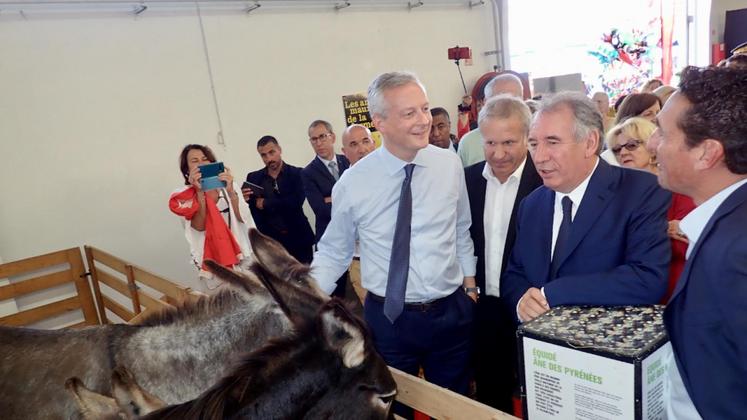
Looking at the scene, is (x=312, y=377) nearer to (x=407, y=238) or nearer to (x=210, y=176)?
(x=407, y=238)

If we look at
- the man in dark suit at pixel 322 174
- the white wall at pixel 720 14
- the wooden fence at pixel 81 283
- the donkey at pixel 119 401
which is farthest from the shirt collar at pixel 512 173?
the white wall at pixel 720 14

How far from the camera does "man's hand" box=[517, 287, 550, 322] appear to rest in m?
1.52

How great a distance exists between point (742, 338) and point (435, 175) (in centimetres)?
140

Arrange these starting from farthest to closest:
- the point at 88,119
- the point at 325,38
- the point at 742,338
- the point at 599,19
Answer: the point at 599,19, the point at 325,38, the point at 88,119, the point at 742,338

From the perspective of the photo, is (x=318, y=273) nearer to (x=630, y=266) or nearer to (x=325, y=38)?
(x=630, y=266)

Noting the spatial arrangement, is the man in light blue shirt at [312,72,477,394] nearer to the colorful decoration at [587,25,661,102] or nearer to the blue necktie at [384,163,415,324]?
the blue necktie at [384,163,415,324]

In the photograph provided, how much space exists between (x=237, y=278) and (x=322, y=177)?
3.32 metres

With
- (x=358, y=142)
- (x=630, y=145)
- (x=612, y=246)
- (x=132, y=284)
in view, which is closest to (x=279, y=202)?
(x=358, y=142)

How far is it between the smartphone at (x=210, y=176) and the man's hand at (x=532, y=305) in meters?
2.77

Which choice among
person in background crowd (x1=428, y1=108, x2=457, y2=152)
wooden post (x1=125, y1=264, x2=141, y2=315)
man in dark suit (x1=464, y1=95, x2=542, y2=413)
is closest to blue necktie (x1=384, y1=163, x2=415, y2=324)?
man in dark suit (x1=464, y1=95, x2=542, y2=413)

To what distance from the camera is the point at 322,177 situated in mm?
4691

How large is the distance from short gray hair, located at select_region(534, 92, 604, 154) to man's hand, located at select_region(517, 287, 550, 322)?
1.84 ft

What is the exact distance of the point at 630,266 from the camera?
4.89 feet

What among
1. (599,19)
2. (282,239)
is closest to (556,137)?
(282,239)
